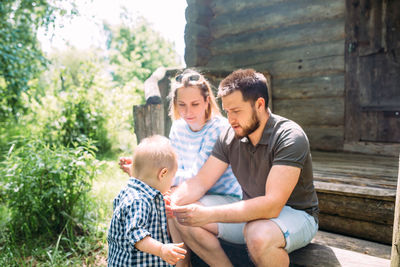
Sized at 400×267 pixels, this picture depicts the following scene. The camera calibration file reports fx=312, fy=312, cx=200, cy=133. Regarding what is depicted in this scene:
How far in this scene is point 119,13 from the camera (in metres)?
32.1

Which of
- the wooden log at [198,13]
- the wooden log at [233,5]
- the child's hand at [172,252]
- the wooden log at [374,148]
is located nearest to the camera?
the child's hand at [172,252]

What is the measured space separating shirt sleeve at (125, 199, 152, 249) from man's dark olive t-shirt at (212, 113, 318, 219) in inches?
25.6

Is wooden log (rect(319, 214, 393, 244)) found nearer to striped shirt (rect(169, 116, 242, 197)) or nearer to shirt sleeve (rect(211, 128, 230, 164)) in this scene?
striped shirt (rect(169, 116, 242, 197))

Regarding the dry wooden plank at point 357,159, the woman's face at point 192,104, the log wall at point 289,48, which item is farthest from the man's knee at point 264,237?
the log wall at point 289,48

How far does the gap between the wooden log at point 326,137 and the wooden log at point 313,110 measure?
6 cm

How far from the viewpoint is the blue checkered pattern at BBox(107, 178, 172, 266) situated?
1.48 meters

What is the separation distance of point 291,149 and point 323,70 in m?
2.69

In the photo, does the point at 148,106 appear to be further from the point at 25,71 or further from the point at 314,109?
the point at 25,71

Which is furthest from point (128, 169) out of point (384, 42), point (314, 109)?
point (384, 42)

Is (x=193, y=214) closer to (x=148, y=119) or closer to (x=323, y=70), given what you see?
(x=148, y=119)

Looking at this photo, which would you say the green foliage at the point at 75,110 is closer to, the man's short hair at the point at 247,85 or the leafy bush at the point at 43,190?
the leafy bush at the point at 43,190

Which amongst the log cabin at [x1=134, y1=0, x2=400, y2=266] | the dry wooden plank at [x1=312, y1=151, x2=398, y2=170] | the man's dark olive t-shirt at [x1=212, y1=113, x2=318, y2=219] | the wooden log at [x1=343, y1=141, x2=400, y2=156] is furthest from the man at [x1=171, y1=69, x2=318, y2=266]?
the wooden log at [x1=343, y1=141, x2=400, y2=156]

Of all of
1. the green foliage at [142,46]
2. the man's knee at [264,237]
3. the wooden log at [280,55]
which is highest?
the green foliage at [142,46]

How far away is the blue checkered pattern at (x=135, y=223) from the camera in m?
1.48
